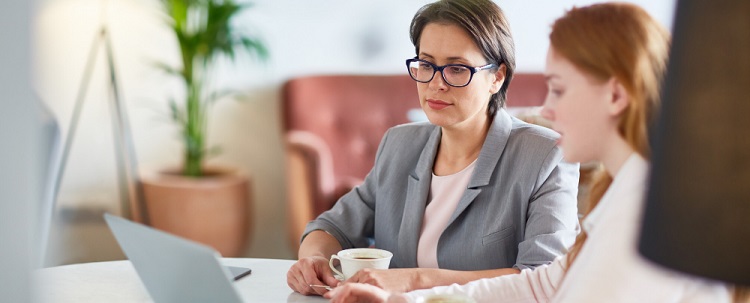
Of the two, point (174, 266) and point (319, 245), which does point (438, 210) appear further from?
point (174, 266)

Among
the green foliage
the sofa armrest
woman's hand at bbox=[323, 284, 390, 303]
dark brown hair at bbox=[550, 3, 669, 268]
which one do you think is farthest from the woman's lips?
the green foliage

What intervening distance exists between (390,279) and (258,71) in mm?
3177

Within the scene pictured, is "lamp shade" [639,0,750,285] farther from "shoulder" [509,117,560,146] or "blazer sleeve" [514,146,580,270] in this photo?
"shoulder" [509,117,560,146]

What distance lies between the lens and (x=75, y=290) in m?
1.58

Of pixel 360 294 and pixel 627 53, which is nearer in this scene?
pixel 627 53

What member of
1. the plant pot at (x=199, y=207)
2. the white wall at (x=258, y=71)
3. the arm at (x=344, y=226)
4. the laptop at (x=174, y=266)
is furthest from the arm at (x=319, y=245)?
the white wall at (x=258, y=71)

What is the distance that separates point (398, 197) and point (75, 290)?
0.76 m

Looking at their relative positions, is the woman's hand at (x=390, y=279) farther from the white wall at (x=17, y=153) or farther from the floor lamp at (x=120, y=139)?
the floor lamp at (x=120, y=139)

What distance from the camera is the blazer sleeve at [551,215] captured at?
5.57ft

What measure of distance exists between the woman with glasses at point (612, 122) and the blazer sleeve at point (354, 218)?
0.86 metres

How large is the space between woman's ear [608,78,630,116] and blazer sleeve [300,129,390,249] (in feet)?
3.30

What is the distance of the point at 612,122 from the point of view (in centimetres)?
113

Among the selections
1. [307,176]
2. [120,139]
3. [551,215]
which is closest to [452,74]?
[551,215]

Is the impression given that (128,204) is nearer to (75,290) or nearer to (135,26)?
(135,26)
